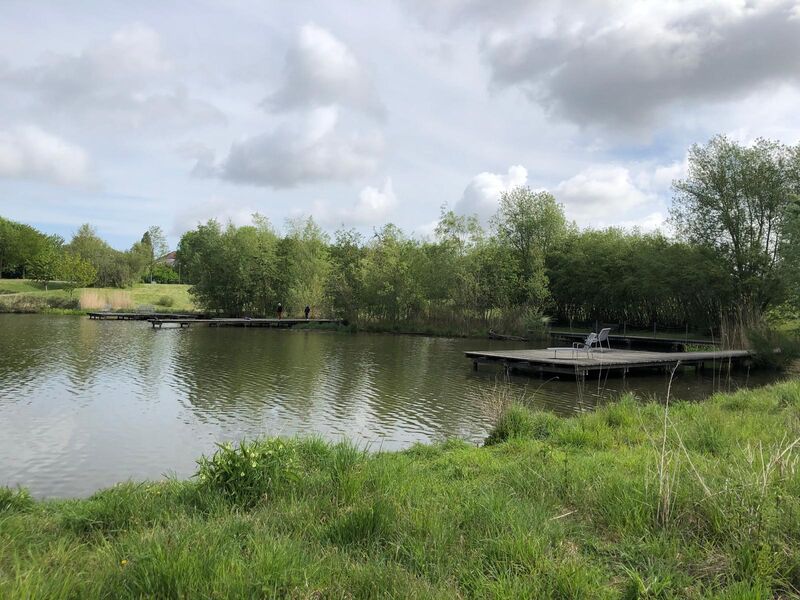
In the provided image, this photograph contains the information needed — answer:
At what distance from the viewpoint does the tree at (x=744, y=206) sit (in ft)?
84.7

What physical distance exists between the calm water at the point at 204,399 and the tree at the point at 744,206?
436 inches

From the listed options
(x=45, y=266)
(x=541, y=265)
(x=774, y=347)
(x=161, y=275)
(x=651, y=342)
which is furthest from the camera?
(x=161, y=275)

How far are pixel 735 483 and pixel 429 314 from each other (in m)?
31.0

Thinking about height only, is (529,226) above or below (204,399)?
above

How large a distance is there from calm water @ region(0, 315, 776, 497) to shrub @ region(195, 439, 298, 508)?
263 cm

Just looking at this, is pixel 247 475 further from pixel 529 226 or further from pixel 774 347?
pixel 529 226

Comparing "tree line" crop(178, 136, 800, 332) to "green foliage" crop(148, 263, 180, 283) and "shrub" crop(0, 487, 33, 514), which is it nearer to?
"shrub" crop(0, 487, 33, 514)

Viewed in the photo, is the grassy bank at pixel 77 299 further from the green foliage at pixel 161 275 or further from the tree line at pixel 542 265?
the green foliage at pixel 161 275

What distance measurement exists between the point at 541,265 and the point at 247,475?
105ft

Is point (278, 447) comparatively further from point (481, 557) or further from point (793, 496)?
point (793, 496)

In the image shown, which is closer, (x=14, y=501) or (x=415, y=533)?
(x=415, y=533)

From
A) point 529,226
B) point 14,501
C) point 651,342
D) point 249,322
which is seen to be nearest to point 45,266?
point 249,322

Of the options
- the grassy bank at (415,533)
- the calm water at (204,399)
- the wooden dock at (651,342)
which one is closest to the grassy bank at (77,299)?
the calm water at (204,399)

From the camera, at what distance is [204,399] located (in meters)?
11.6
